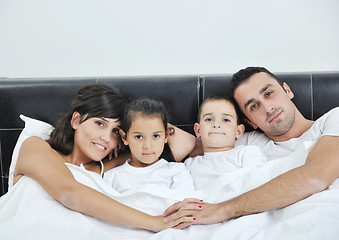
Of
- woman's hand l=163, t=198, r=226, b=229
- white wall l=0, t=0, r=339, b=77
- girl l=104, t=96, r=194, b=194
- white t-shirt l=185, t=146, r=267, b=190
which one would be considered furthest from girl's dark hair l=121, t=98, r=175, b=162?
white wall l=0, t=0, r=339, b=77

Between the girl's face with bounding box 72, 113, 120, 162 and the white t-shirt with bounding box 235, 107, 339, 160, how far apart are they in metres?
0.71

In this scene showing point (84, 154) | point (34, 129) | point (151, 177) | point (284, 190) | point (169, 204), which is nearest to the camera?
point (284, 190)

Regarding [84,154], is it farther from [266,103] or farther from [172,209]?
[266,103]

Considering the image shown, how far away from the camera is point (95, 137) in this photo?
1667 millimetres

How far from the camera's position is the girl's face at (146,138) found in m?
1.64

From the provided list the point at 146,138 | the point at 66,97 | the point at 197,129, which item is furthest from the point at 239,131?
the point at 66,97

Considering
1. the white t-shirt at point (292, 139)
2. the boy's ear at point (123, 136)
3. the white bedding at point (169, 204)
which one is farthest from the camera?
the boy's ear at point (123, 136)

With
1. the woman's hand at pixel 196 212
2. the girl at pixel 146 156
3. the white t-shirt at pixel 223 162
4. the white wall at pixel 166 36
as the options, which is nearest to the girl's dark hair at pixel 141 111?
the girl at pixel 146 156

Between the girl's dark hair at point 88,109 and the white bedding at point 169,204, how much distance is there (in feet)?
0.80

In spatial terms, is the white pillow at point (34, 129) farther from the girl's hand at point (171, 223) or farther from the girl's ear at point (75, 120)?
the girl's hand at point (171, 223)

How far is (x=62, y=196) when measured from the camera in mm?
1341

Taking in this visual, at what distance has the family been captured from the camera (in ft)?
4.44

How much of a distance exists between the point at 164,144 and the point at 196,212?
55 centimetres

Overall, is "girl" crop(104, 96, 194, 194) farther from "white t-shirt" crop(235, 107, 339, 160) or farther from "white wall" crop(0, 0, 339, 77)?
"white wall" crop(0, 0, 339, 77)
